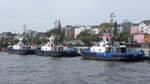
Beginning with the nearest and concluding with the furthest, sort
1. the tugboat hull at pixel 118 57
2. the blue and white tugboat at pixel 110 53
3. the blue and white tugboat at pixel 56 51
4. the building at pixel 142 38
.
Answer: the tugboat hull at pixel 118 57, the blue and white tugboat at pixel 110 53, the blue and white tugboat at pixel 56 51, the building at pixel 142 38

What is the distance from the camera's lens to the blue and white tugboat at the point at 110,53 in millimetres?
66000

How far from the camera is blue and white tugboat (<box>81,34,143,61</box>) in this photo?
66.0 m

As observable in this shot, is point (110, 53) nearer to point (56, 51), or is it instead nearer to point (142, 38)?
point (56, 51)

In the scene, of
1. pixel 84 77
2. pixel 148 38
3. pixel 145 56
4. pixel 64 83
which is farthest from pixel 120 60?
pixel 148 38

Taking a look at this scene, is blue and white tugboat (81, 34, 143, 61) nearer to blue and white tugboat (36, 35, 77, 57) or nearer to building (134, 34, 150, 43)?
blue and white tugboat (36, 35, 77, 57)

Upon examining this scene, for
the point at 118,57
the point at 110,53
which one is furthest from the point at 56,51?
the point at 118,57

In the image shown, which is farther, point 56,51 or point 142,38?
point 142,38

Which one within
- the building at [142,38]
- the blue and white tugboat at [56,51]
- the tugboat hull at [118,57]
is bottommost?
the tugboat hull at [118,57]

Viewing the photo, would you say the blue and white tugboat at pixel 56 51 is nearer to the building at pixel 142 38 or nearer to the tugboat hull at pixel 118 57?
the tugboat hull at pixel 118 57

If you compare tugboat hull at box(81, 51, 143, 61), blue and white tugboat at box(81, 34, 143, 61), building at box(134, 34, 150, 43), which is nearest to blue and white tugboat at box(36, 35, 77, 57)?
blue and white tugboat at box(81, 34, 143, 61)

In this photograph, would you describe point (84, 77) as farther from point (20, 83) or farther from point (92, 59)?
point (92, 59)

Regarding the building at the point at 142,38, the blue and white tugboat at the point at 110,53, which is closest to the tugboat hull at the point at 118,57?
the blue and white tugboat at the point at 110,53

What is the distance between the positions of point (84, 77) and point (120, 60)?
2473 cm

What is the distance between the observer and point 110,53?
6825 cm
